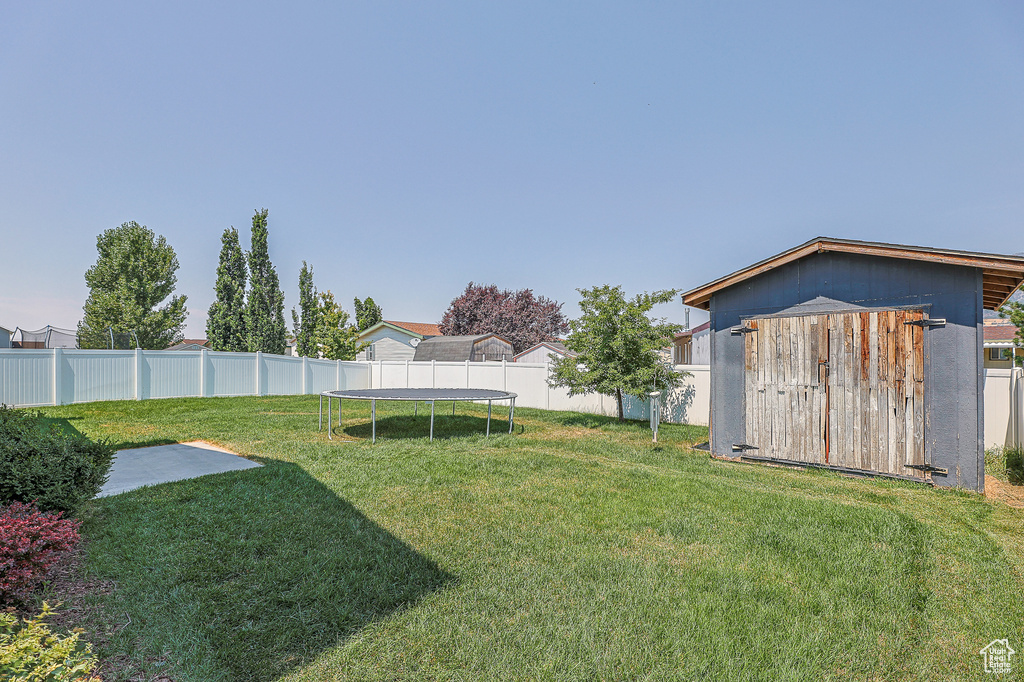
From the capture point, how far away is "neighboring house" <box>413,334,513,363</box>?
24602mm

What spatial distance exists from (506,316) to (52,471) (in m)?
34.2

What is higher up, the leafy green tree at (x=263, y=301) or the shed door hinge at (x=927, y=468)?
the leafy green tree at (x=263, y=301)

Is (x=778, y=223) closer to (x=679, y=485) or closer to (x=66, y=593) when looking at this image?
(x=679, y=485)

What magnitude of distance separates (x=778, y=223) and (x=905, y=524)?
11.6 metres

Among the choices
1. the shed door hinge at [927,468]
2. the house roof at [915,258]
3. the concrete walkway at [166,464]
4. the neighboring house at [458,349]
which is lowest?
the concrete walkway at [166,464]

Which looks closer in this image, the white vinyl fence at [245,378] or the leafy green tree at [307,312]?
the white vinyl fence at [245,378]

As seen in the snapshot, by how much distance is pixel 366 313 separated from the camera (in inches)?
1547

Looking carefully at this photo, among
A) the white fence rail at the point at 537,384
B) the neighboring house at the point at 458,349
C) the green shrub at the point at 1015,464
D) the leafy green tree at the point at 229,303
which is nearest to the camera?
the green shrub at the point at 1015,464

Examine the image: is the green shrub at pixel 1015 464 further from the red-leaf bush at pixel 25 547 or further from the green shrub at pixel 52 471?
the green shrub at pixel 52 471

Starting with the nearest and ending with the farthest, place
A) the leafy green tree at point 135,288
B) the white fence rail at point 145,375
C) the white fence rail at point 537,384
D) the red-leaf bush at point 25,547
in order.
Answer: the red-leaf bush at point 25,547
the white fence rail at point 145,375
the white fence rail at point 537,384
the leafy green tree at point 135,288

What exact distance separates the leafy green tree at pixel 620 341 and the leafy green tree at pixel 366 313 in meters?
32.2

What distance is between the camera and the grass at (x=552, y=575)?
217cm

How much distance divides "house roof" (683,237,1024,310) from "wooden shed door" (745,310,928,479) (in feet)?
2.38

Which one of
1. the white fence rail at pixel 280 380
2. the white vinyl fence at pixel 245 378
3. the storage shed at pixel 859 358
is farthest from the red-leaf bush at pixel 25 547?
the white vinyl fence at pixel 245 378
